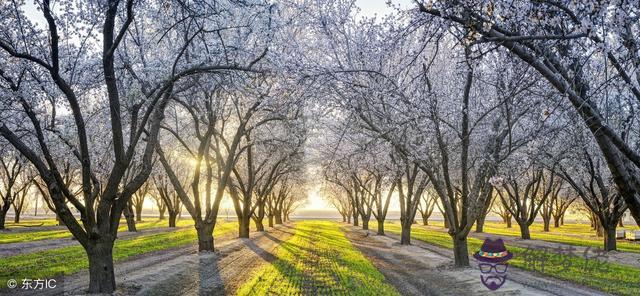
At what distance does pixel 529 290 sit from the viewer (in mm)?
15016

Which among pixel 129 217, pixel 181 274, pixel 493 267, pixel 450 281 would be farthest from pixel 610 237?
pixel 129 217

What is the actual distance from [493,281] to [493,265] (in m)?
4.15

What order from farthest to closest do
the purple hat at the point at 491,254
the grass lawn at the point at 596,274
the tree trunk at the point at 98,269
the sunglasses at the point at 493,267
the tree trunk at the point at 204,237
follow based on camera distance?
1. the tree trunk at the point at 204,237
2. the purple hat at the point at 491,254
3. the sunglasses at the point at 493,267
4. the grass lawn at the point at 596,274
5. the tree trunk at the point at 98,269

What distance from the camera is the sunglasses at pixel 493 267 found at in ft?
64.5

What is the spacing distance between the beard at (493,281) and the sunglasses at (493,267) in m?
1.28

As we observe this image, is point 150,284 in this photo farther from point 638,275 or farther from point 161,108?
point 638,275

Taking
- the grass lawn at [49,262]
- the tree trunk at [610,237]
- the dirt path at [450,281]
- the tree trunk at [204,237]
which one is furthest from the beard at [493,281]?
the grass lawn at [49,262]

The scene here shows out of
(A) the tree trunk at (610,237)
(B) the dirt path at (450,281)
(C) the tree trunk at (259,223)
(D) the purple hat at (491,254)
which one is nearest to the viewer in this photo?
(B) the dirt path at (450,281)

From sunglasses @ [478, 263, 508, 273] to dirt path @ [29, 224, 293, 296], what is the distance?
370 inches

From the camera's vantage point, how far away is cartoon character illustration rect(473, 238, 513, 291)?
16.7 metres

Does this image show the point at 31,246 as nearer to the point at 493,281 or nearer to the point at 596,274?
the point at 493,281

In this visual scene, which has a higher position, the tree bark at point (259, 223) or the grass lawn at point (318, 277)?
the tree bark at point (259, 223)

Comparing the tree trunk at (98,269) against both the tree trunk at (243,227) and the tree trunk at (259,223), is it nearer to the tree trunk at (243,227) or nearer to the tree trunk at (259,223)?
the tree trunk at (243,227)

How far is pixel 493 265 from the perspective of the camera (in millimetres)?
20641
